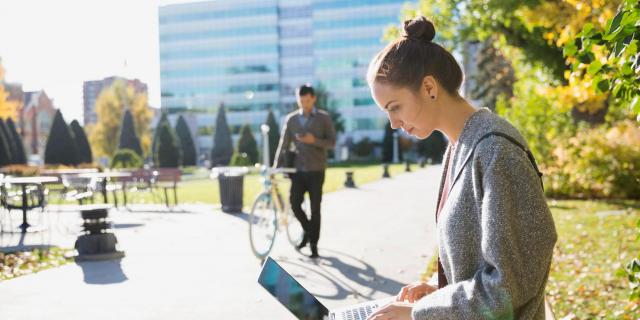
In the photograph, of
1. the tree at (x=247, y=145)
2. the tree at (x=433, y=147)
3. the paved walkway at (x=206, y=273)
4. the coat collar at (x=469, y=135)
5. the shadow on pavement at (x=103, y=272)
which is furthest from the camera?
the tree at (x=433, y=147)

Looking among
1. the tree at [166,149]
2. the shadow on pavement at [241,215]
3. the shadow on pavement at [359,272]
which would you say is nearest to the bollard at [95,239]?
the shadow on pavement at [359,272]

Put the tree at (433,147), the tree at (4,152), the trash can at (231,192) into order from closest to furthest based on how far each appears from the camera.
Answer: the trash can at (231,192), the tree at (4,152), the tree at (433,147)

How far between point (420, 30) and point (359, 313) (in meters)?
0.86

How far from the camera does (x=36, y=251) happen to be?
906 cm

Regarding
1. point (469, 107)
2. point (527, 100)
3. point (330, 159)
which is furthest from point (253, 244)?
point (330, 159)

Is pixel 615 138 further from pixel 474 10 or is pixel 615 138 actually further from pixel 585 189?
pixel 474 10

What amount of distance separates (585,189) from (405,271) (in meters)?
11.2

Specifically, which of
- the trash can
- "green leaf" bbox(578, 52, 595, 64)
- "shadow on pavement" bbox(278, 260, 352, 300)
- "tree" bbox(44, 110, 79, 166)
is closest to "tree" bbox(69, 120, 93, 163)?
"tree" bbox(44, 110, 79, 166)

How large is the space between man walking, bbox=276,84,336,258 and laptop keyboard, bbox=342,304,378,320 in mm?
5737

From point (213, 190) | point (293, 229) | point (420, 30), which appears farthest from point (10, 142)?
point (420, 30)

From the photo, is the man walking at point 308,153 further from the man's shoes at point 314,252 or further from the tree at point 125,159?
the tree at point 125,159

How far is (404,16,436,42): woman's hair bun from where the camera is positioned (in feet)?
5.81

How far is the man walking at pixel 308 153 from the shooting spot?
783 centimetres

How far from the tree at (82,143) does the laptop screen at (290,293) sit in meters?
44.8
